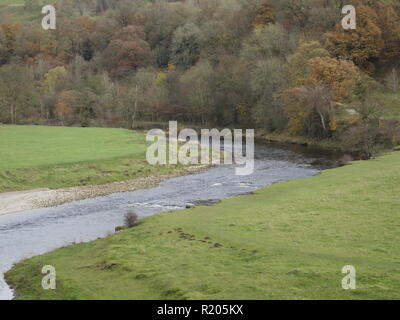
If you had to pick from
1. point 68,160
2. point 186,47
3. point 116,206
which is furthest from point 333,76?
point 186,47

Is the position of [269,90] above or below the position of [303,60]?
below

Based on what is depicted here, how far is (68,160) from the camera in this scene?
59188mm

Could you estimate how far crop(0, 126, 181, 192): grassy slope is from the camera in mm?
53062

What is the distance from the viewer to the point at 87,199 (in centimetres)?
4762

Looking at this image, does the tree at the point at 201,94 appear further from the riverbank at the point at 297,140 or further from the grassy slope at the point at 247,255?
the grassy slope at the point at 247,255

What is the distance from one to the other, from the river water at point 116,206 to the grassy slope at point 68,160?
6415 millimetres

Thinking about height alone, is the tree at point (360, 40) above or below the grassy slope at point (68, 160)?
above

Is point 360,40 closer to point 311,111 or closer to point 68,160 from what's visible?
point 311,111

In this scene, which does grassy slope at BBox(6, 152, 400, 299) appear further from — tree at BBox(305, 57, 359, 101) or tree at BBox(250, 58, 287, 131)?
tree at BBox(250, 58, 287, 131)

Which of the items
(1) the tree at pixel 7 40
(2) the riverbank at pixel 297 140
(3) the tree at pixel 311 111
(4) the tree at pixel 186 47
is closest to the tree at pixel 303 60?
(3) the tree at pixel 311 111

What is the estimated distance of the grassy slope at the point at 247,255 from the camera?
21578mm

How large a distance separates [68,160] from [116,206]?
17.8m
